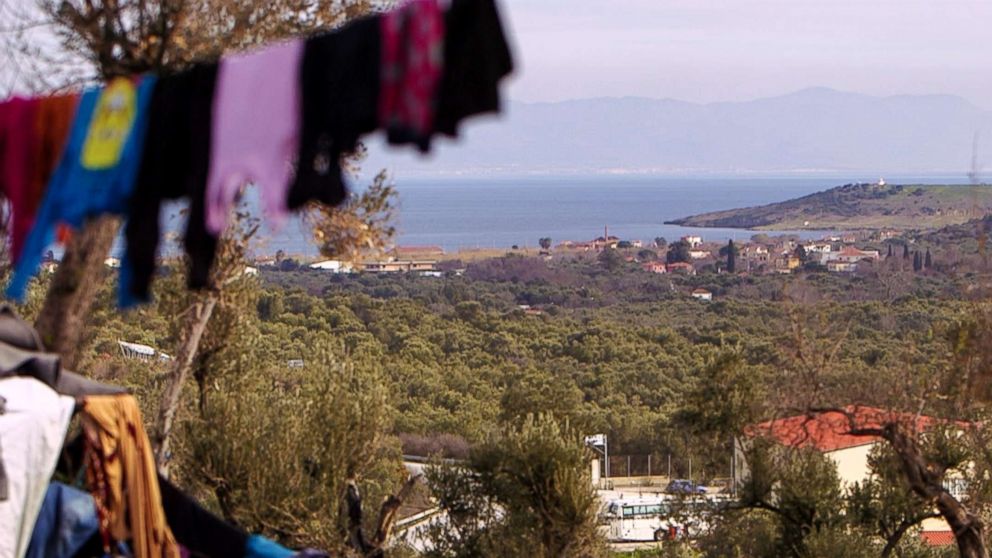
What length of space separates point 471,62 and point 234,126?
0.74 meters

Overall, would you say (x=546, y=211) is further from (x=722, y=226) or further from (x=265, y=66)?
(x=265, y=66)

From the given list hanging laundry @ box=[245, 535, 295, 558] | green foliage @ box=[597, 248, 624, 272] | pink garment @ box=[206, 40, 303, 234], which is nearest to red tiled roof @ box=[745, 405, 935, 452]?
hanging laundry @ box=[245, 535, 295, 558]

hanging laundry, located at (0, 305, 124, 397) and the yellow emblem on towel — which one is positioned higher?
the yellow emblem on towel

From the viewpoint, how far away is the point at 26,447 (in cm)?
454

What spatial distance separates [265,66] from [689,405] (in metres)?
12.0

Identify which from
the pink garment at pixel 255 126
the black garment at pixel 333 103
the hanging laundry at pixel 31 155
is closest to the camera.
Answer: the black garment at pixel 333 103

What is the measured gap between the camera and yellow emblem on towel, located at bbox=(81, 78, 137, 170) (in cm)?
361

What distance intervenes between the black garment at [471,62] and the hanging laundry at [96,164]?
102cm

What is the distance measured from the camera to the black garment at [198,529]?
195 inches

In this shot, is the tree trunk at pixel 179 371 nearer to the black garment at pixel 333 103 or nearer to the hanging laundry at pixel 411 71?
the black garment at pixel 333 103

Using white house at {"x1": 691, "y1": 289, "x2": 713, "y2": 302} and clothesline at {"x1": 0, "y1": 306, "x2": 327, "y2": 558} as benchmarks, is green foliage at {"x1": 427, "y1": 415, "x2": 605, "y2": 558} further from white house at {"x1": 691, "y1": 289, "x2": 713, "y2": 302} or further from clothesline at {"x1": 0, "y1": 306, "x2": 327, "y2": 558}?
white house at {"x1": 691, "y1": 289, "x2": 713, "y2": 302}

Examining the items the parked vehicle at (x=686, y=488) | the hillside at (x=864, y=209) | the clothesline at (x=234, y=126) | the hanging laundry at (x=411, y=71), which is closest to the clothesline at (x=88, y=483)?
the clothesline at (x=234, y=126)

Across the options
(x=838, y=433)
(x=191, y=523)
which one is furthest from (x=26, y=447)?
(x=838, y=433)

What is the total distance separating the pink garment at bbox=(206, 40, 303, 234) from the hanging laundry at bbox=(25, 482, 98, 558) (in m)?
1.95
